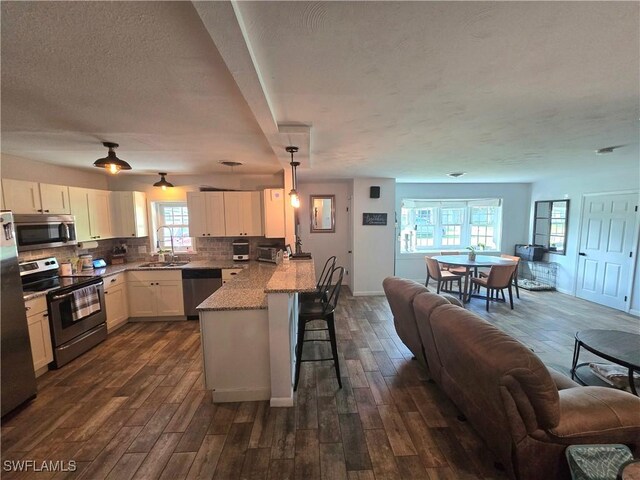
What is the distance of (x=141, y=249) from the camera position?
15.3 feet

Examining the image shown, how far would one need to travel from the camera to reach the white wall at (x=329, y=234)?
5.73 meters

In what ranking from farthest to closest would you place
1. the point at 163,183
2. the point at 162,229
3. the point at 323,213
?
the point at 323,213, the point at 162,229, the point at 163,183

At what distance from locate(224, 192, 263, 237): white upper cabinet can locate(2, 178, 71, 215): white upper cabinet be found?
2013mm

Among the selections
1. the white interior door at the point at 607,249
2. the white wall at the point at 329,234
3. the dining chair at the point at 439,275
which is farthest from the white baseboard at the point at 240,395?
the white interior door at the point at 607,249

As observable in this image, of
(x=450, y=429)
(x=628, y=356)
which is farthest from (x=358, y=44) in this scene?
(x=628, y=356)

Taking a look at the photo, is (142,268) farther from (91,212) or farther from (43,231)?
(43,231)

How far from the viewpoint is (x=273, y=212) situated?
170 inches

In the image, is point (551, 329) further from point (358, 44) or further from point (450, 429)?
point (358, 44)

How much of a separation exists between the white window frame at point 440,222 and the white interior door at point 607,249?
1.61 meters

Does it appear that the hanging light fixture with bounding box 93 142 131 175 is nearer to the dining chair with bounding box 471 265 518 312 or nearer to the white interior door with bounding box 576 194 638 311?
the dining chair with bounding box 471 265 518 312

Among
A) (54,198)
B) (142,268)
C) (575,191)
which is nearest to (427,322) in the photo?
(142,268)

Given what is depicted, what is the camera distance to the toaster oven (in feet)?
14.1

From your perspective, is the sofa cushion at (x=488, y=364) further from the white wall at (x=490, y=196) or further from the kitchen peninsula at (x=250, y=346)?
the white wall at (x=490, y=196)

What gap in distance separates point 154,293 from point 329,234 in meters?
3.39
